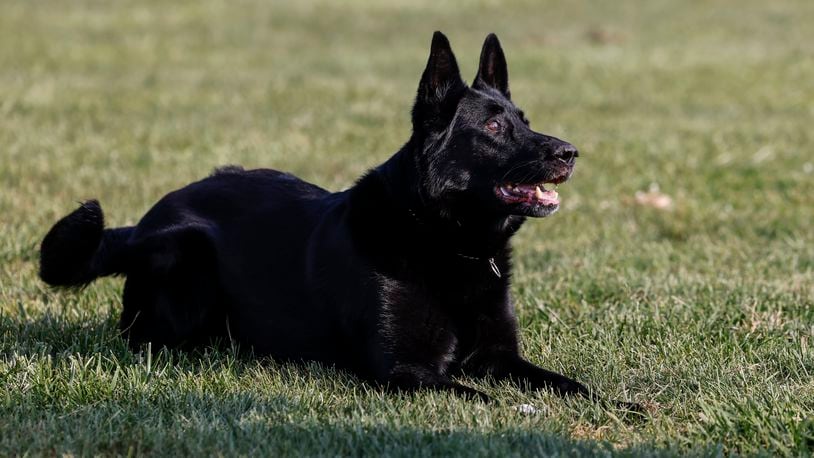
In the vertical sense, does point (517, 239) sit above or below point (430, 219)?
below

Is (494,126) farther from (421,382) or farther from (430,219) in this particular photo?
(421,382)

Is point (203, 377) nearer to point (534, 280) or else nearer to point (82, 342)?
point (82, 342)

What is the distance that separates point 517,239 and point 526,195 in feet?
10.2

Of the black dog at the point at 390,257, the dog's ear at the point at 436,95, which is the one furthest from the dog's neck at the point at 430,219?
the dog's ear at the point at 436,95

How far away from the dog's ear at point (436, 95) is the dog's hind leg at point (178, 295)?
3.88ft

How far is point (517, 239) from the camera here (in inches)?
290

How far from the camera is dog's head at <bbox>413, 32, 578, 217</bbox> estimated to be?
13.8 ft

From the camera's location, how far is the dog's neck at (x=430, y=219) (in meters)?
4.28

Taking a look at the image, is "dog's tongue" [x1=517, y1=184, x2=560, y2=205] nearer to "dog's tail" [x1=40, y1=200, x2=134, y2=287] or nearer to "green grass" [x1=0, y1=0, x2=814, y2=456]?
"green grass" [x1=0, y1=0, x2=814, y2=456]

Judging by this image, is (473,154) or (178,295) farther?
(178,295)

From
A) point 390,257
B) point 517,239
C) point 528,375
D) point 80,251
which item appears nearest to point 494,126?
point 390,257

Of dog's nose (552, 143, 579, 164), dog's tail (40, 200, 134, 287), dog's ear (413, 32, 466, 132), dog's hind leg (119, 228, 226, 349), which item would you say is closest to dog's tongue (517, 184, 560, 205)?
dog's nose (552, 143, 579, 164)

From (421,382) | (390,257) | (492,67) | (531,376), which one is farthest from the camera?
(492,67)

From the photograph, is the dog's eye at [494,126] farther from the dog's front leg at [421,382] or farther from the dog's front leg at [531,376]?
the dog's front leg at [421,382]
